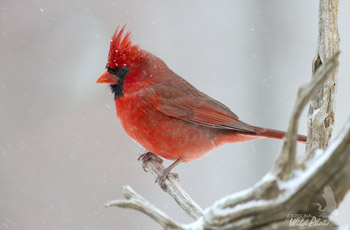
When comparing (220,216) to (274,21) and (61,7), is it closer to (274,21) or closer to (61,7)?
(61,7)

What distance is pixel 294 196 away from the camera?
1.60 meters

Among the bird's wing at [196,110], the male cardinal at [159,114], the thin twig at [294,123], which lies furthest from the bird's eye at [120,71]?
the thin twig at [294,123]

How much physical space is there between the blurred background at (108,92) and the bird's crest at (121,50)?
1680 mm

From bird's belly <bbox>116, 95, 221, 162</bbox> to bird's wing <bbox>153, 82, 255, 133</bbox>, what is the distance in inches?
1.7

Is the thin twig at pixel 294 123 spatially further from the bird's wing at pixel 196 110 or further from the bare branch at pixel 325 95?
the bird's wing at pixel 196 110

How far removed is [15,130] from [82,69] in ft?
3.70

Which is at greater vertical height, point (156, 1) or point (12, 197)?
point (156, 1)

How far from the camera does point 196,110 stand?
357 centimetres

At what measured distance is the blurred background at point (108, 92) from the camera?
17.5ft

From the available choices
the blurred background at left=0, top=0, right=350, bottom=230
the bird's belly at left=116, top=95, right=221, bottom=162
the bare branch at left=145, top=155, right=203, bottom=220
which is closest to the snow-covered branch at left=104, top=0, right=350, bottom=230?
the bare branch at left=145, top=155, right=203, bottom=220

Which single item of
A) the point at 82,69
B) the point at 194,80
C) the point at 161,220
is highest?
the point at 194,80

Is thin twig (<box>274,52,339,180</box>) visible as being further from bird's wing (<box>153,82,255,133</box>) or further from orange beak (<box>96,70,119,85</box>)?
orange beak (<box>96,70,119,85</box>)

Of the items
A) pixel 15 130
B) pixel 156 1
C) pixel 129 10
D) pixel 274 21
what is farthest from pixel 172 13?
pixel 15 130

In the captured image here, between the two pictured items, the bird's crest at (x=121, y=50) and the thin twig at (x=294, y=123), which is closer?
the thin twig at (x=294, y=123)
